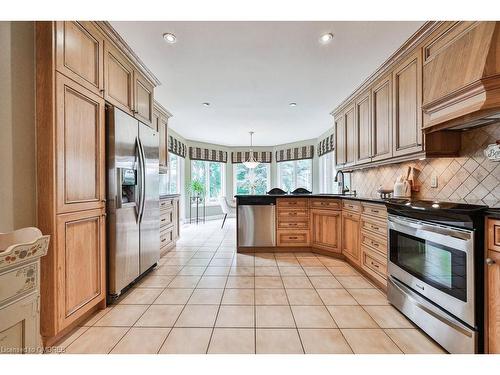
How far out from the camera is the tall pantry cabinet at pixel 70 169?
4.99 feet

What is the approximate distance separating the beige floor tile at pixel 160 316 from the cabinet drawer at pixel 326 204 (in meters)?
2.42

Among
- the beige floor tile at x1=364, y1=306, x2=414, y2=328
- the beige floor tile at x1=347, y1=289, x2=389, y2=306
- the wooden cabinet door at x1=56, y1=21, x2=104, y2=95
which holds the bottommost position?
the beige floor tile at x1=364, y1=306, x2=414, y2=328

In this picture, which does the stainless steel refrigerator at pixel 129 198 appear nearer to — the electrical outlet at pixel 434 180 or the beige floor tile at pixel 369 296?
the beige floor tile at pixel 369 296

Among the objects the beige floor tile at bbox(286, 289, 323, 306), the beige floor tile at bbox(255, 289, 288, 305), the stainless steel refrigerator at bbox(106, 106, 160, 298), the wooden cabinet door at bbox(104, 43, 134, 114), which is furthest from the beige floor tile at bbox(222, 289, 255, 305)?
the wooden cabinet door at bbox(104, 43, 134, 114)

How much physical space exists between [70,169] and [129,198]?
29.9 inches

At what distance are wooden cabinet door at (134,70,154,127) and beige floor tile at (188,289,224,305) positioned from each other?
200 centimetres

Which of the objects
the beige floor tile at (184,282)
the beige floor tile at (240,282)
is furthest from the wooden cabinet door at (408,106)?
the beige floor tile at (184,282)

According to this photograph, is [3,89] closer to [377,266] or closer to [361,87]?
[377,266]

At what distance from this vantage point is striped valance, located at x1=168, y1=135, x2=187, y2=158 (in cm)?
560

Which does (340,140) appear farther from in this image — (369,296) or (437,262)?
(437,262)

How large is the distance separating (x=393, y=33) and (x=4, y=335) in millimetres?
3342

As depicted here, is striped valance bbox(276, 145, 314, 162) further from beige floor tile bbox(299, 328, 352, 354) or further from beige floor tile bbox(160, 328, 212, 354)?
beige floor tile bbox(160, 328, 212, 354)

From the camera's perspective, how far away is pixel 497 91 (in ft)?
4.78
